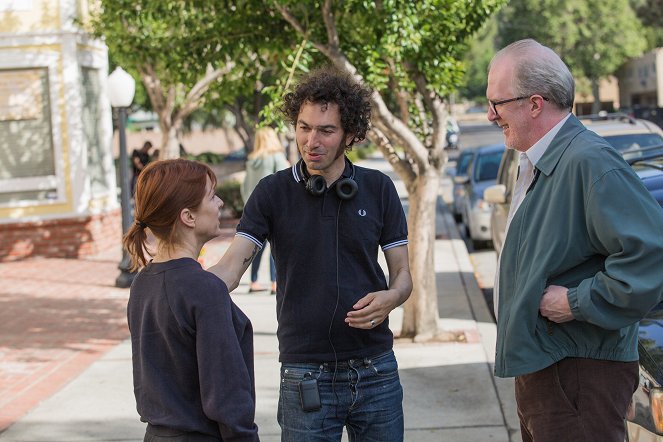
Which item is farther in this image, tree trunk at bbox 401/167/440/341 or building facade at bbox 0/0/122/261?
building facade at bbox 0/0/122/261

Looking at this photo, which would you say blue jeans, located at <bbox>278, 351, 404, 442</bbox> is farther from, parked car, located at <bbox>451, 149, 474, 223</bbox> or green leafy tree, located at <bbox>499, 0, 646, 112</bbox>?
green leafy tree, located at <bbox>499, 0, 646, 112</bbox>

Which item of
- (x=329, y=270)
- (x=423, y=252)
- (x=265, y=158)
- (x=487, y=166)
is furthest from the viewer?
(x=487, y=166)

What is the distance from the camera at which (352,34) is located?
28.4ft

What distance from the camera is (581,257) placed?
2990mm

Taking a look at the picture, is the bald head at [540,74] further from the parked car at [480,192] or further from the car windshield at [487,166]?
the car windshield at [487,166]

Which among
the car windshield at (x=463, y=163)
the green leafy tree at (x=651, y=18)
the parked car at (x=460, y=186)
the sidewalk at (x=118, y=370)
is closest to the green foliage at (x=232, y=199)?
the parked car at (x=460, y=186)

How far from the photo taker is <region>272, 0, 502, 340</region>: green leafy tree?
7.91 meters

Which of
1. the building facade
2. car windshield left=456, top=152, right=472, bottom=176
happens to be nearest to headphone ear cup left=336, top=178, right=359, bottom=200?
the building facade

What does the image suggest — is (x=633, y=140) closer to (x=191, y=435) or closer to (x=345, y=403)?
(x=345, y=403)

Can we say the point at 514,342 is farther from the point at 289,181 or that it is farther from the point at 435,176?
the point at 435,176

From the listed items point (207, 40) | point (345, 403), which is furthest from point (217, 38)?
point (345, 403)

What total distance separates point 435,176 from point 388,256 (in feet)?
16.1

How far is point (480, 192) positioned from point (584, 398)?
12.7m

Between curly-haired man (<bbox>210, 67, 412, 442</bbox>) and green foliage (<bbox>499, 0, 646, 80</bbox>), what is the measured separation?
5637cm
